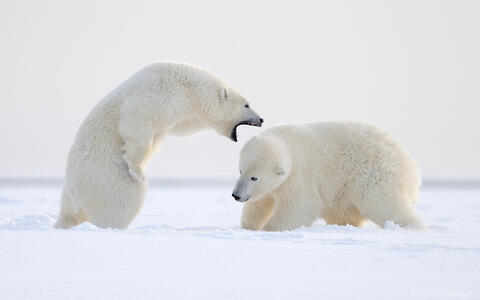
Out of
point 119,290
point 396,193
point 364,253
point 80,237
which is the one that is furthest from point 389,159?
point 119,290

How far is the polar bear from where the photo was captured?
5723mm

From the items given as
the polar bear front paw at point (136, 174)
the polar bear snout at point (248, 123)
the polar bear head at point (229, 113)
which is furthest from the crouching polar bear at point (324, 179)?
the polar bear front paw at point (136, 174)

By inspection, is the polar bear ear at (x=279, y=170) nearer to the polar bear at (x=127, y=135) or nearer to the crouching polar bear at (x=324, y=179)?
the crouching polar bear at (x=324, y=179)

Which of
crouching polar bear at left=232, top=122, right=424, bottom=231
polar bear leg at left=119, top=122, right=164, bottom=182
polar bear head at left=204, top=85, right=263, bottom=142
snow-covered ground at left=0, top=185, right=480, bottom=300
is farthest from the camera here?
crouching polar bear at left=232, top=122, right=424, bottom=231

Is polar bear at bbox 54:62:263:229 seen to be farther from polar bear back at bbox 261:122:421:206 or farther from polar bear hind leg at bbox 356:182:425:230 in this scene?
polar bear hind leg at bbox 356:182:425:230

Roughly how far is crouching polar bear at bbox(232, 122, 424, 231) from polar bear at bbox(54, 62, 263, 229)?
0.86 meters

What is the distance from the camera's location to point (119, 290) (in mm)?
2674

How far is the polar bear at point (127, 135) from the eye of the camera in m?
5.72

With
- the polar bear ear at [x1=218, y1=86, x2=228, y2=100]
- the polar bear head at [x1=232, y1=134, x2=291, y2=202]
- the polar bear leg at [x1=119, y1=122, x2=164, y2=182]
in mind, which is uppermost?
the polar bear ear at [x1=218, y1=86, x2=228, y2=100]

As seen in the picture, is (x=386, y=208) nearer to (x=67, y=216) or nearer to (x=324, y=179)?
(x=324, y=179)

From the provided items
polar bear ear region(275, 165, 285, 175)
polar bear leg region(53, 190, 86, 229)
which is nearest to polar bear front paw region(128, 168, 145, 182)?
polar bear leg region(53, 190, 86, 229)

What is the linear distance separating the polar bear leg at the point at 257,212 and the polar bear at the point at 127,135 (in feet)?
4.31

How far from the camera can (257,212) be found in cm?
700

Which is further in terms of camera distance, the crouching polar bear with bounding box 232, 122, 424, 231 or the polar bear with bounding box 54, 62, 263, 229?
the crouching polar bear with bounding box 232, 122, 424, 231
